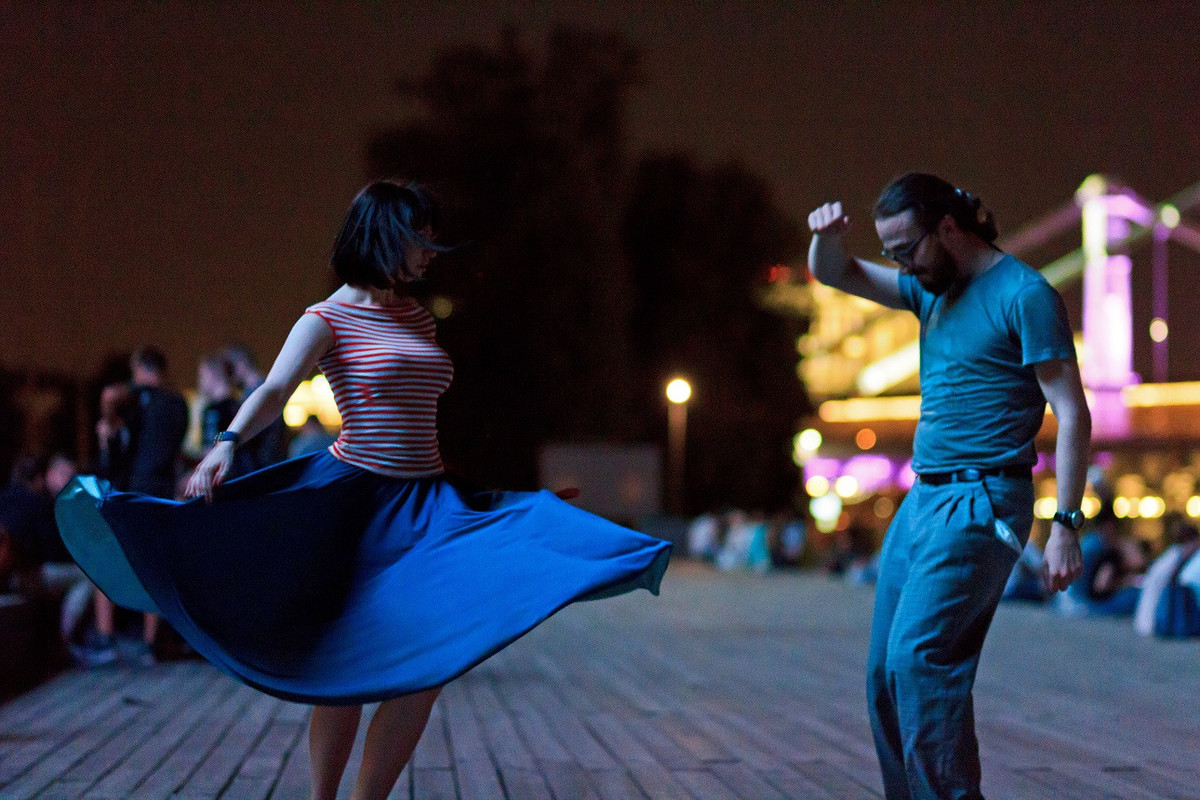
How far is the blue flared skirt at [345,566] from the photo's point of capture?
2.98m

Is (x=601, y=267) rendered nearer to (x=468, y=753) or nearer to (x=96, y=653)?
(x=96, y=653)

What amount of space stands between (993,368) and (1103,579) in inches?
403

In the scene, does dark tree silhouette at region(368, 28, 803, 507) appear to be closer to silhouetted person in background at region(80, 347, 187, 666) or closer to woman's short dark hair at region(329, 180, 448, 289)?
silhouetted person in background at region(80, 347, 187, 666)

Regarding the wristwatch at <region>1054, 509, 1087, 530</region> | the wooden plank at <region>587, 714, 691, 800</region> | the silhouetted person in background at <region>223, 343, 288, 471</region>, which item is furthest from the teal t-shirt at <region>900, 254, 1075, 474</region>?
the silhouetted person in background at <region>223, 343, 288, 471</region>

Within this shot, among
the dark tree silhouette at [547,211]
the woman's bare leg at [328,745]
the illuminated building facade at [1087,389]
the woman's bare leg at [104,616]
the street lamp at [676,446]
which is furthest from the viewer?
the illuminated building facade at [1087,389]

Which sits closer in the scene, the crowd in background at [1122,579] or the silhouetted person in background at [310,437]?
the silhouetted person in background at [310,437]

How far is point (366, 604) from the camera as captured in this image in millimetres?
3078

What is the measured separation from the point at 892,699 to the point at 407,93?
3151 centimetres

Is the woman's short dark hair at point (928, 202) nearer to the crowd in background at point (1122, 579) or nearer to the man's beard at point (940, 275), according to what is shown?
the man's beard at point (940, 275)

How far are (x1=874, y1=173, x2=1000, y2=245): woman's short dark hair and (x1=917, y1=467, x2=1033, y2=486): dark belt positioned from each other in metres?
0.53

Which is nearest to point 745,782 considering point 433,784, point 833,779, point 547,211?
point 833,779

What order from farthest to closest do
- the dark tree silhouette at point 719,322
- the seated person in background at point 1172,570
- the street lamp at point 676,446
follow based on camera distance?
the dark tree silhouette at point 719,322 → the street lamp at point 676,446 → the seated person in background at point 1172,570

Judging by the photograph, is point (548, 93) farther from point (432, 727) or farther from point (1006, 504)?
point (1006, 504)

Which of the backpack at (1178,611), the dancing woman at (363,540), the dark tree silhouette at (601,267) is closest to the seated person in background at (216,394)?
the dancing woman at (363,540)
